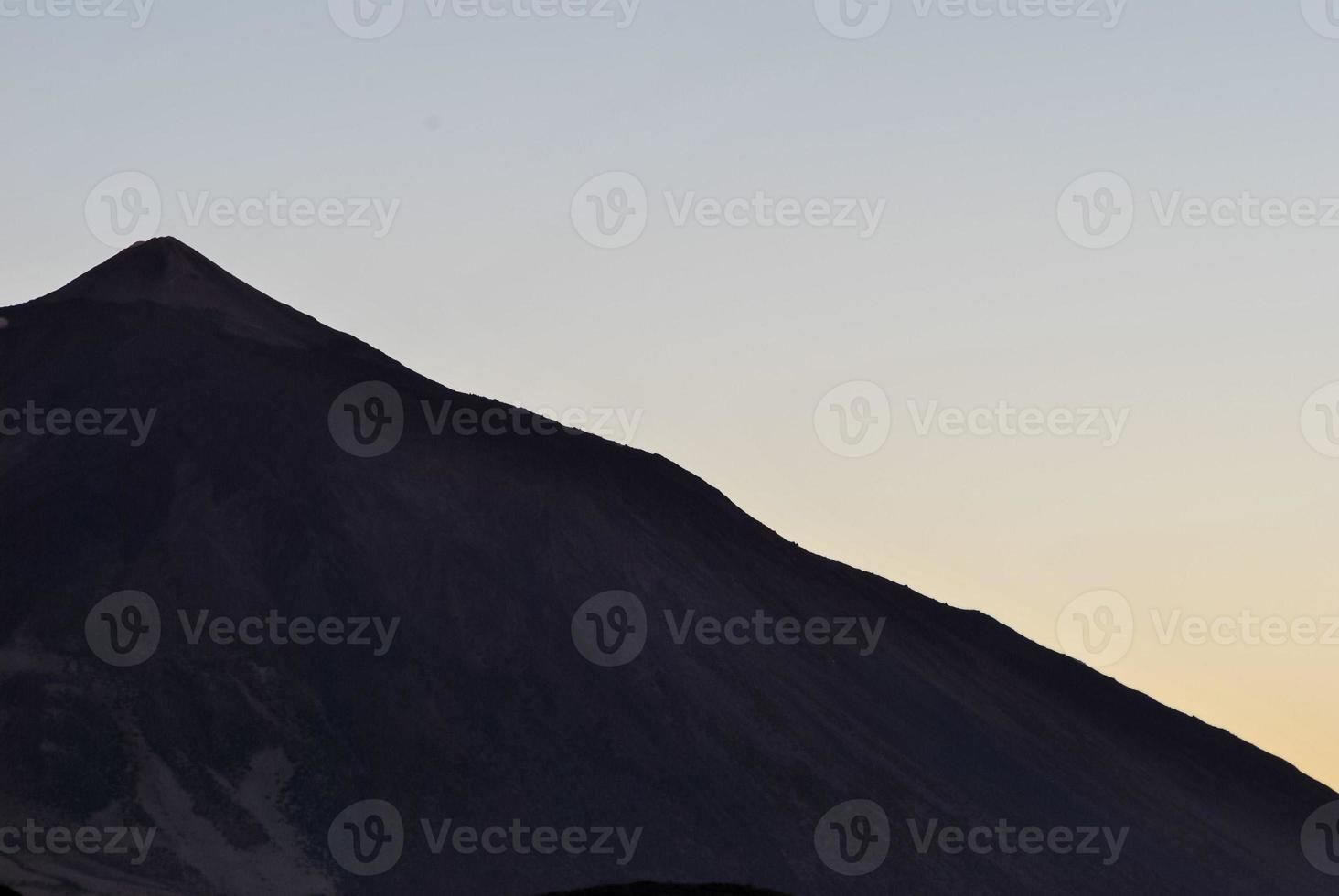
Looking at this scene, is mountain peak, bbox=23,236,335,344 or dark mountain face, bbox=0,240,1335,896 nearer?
dark mountain face, bbox=0,240,1335,896

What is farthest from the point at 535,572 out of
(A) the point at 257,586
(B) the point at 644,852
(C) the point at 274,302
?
(C) the point at 274,302

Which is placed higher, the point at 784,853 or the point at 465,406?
the point at 465,406

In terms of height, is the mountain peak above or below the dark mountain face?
above

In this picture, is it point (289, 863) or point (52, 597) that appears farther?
point (52, 597)

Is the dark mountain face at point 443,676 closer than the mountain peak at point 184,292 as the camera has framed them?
Yes

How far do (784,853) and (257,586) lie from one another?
76.8ft

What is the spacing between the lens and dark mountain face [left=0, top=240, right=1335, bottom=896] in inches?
2643

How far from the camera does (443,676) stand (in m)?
77.0

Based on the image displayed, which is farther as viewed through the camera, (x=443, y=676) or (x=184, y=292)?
(x=184, y=292)

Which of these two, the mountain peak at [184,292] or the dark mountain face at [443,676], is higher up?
the mountain peak at [184,292]

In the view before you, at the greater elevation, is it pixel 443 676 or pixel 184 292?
pixel 184 292

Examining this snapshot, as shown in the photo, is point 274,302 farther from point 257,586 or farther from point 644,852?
point 644,852

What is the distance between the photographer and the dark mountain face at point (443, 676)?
67125 mm

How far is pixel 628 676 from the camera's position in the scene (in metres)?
80.3
